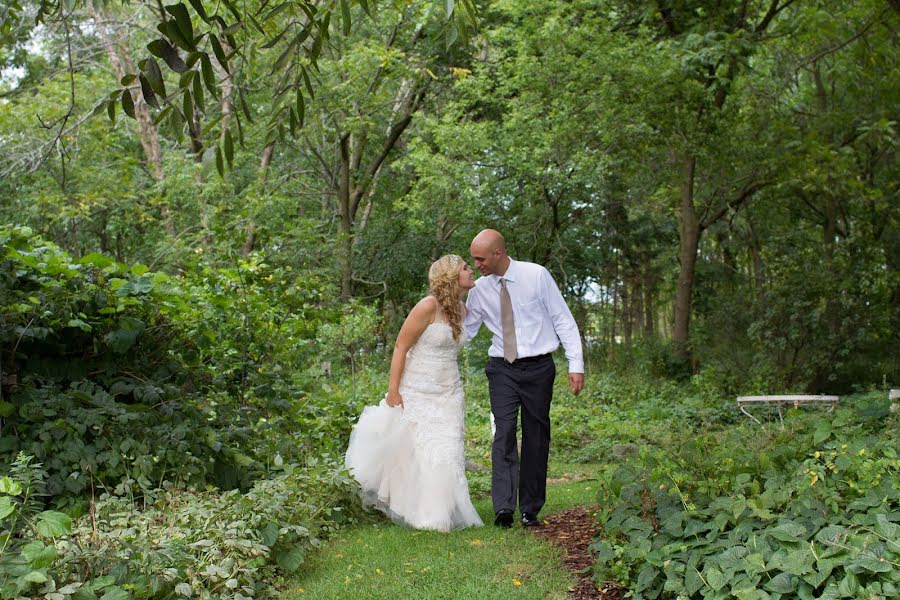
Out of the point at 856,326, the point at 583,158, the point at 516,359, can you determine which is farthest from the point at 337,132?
the point at 516,359

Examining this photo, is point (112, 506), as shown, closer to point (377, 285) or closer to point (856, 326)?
point (856, 326)

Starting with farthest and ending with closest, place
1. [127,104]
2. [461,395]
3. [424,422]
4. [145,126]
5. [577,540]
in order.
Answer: [145,126] → [461,395] → [424,422] → [577,540] → [127,104]

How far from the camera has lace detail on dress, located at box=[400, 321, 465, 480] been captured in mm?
6668

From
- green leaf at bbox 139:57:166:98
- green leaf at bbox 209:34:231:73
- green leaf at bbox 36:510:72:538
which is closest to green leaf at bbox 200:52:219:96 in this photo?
green leaf at bbox 209:34:231:73

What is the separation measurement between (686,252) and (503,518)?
13.5 meters

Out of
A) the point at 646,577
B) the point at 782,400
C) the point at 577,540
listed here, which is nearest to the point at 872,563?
the point at 646,577

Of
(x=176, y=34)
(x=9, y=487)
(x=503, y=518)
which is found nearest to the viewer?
(x=176, y=34)

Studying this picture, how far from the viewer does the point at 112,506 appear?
5.45 metres

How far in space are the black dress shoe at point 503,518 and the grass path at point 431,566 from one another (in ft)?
0.21

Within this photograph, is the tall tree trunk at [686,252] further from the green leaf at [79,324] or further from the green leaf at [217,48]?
the green leaf at [217,48]

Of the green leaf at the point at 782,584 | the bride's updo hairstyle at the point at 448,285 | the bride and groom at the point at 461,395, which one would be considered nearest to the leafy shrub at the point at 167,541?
the bride and groom at the point at 461,395

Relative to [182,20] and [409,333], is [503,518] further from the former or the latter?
[182,20]

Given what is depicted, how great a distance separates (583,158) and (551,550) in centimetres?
1297

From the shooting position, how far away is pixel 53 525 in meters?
4.00
